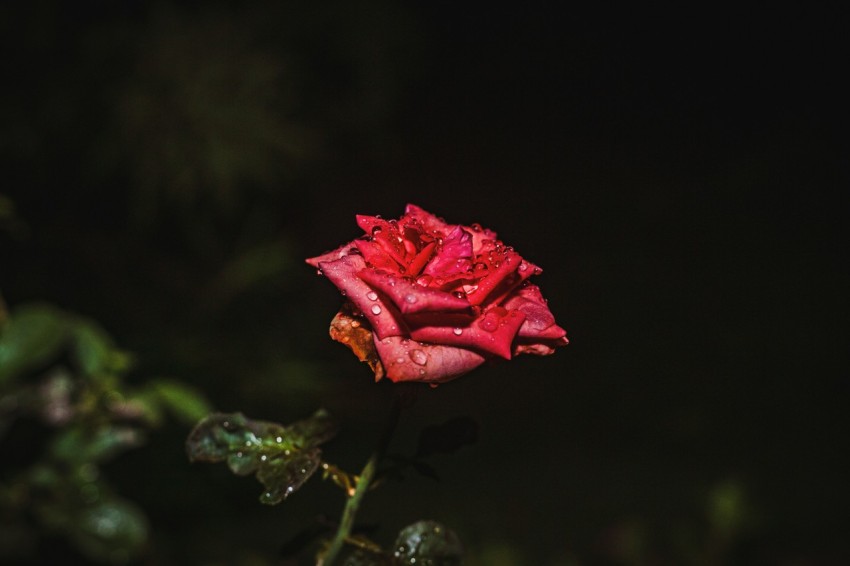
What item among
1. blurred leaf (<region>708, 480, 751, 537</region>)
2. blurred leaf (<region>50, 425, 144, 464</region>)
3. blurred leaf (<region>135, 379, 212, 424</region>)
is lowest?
blurred leaf (<region>708, 480, 751, 537</region>)

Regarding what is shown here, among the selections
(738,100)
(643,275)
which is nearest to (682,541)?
(643,275)

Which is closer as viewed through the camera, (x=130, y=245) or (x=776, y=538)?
(x=776, y=538)

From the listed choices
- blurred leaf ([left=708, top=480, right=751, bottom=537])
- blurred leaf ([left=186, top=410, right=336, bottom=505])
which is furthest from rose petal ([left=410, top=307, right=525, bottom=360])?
blurred leaf ([left=708, top=480, right=751, bottom=537])

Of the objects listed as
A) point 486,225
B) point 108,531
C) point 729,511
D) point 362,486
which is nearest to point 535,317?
point 362,486

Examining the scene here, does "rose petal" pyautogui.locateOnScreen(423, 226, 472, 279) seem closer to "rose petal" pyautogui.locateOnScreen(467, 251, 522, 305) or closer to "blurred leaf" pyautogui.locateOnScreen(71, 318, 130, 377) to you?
"rose petal" pyautogui.locateOnScreen(467, 251, 522, 305)

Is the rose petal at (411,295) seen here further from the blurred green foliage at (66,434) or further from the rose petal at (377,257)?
the blurred green foliage at (66,434)

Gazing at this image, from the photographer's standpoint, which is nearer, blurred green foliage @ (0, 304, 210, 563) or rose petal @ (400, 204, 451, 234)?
rose petal @ (400, 204, 451, 234)

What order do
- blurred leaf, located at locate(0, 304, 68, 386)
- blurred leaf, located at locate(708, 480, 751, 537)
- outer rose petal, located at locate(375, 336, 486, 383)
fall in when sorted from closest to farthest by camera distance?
outer rose petal, located at locate(375, 336, 486, 383) → blurred leaf, located at locate(0, 304, 68, 386) → blurred leaf, located at locate(708, 480, 751, 537)

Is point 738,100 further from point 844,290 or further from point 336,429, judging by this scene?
point 336,429
